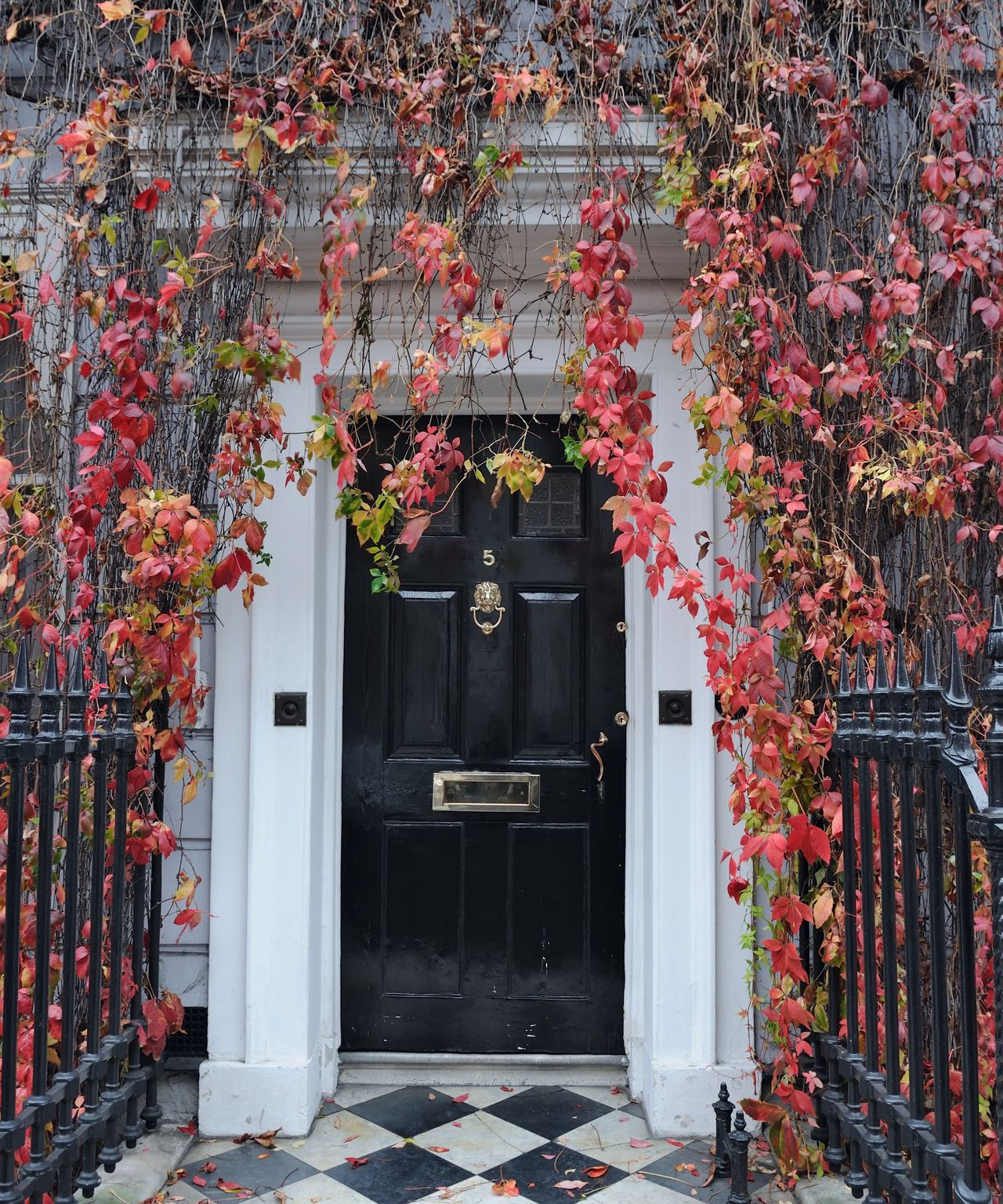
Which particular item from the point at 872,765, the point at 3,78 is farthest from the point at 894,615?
the point at 3,78

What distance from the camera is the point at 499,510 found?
3.74m

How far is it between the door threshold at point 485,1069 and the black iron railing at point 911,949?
29.7 inches

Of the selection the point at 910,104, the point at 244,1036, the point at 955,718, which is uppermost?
the point at 910,104

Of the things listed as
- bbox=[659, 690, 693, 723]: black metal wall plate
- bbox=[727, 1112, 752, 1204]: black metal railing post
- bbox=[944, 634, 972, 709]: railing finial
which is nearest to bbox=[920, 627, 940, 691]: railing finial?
bbox=[944, 634, 972, 709]: railing finial

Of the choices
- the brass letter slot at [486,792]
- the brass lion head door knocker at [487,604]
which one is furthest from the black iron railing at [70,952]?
the brass lion head door knocker at [487,604]

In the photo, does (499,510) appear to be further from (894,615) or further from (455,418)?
(894,615)

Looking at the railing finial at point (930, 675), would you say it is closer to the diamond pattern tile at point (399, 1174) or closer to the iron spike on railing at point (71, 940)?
the iron spike on railing at point (71, 940)

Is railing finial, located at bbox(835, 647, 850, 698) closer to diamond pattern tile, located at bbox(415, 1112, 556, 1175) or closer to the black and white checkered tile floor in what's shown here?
the black and white checkered tile floor

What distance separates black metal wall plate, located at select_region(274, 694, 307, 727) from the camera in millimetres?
3334

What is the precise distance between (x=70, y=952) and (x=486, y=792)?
1.61m

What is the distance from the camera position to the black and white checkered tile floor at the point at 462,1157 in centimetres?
286

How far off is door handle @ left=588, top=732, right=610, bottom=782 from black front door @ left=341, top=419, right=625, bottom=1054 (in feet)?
0.05

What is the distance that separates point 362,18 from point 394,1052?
3.58 m

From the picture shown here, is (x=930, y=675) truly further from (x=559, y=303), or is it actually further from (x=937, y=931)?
(x=559, y=303)
